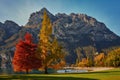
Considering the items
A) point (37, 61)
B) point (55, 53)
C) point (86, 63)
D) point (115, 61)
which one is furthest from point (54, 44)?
point (86, 63)

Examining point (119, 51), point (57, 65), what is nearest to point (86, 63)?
point (119, 51)

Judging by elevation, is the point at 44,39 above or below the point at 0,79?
above

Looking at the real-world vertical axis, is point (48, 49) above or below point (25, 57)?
above

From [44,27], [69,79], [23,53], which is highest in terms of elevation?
[44,27]

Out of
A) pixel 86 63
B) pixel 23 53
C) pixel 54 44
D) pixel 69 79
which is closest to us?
pixel 69 79

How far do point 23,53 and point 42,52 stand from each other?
553cm

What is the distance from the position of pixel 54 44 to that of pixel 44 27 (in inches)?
204

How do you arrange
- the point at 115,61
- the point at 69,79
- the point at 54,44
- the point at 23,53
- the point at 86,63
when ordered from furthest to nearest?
the point at 86,63 → the point at 115,61 → the point at 54,44 → the point at 23,53 → the point at 69,79

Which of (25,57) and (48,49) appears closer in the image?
(25,57)

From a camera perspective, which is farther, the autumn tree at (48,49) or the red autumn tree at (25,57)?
the autumn tree at (48,49)

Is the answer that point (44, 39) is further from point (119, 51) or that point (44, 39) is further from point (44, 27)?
point (119, 51)

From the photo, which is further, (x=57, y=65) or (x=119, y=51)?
(x=119, y=51)

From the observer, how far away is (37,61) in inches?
2694

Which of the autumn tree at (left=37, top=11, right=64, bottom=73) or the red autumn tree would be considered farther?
the autumn tree at (left=37, top=11, right=64, bottom=73)
